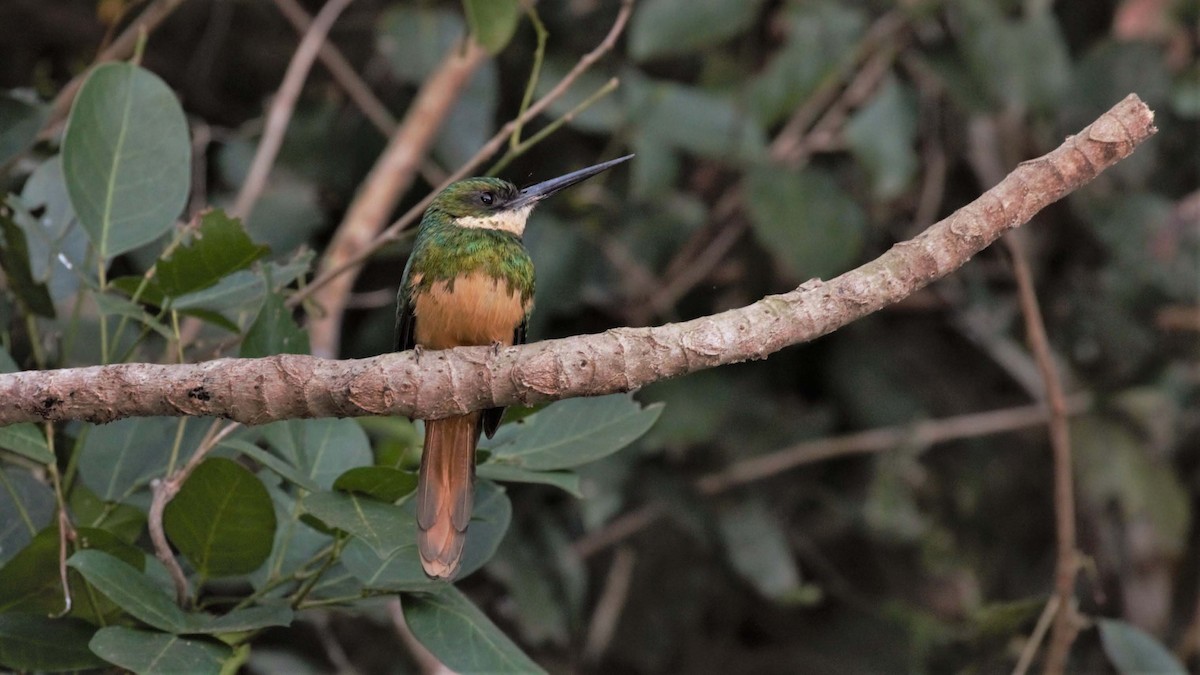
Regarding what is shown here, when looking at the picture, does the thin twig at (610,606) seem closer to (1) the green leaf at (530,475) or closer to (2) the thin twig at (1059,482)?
(2) the thin twig at (1059,482)

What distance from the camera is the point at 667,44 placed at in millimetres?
2654

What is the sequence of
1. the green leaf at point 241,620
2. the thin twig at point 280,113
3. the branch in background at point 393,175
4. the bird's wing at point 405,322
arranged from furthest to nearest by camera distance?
the thin twig at point 280,113
the branch in background at point 393,175
the bird's wing at point 405,322
the green leaf at point 241,620

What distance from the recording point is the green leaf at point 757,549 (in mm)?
2879

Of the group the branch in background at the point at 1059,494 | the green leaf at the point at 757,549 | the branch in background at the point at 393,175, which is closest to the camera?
the branch in background at the point at 1059,494

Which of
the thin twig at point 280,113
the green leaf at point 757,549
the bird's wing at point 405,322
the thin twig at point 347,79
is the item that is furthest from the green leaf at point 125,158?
the green leaf at point 757,549

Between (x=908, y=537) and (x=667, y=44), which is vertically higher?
(x=667, y=44)

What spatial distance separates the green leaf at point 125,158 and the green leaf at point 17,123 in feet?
0.83

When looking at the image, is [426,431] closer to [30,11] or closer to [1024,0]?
[1024,0]

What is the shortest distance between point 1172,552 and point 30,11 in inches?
121

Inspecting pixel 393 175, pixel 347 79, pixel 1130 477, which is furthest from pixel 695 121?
pixel 1130 477

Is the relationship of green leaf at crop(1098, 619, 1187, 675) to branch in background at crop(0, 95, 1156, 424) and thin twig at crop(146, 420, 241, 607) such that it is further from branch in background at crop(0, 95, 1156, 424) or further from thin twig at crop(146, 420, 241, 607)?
thin twig at crop(146, 420, 241, 607)

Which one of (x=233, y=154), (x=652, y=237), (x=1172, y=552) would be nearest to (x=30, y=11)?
(x=233, y=154)

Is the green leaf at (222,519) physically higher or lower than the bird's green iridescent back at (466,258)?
lower

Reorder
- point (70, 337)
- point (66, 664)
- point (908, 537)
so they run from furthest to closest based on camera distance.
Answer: point (908, 537)
point (70, 337)
point (66, 664)
